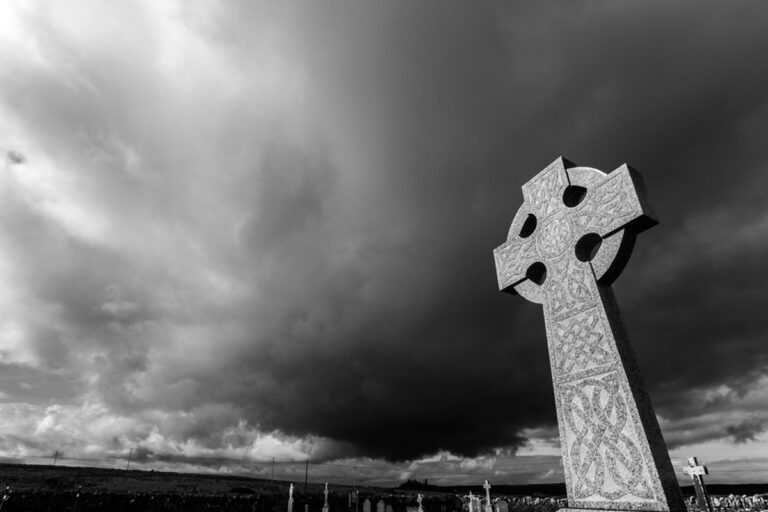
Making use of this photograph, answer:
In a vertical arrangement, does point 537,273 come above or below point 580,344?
above

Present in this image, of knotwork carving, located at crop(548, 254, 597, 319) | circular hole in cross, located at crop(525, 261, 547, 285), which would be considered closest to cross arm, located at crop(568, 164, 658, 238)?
knotwork carving, located at crop(548, 254, 597, 319)

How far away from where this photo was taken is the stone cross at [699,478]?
33.7 ft

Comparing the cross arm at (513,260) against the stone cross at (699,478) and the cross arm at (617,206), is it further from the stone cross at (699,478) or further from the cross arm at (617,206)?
the stone cross at (699,478)

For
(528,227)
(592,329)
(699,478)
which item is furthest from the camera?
(699,478)

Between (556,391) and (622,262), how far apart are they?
1.73 metres

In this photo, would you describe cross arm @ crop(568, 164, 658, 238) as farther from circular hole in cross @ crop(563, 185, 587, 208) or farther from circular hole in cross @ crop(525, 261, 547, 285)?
circular hole in cross @ crop(525, 261, 547, 285)

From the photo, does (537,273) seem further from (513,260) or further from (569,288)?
(569,288)

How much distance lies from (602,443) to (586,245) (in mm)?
2381

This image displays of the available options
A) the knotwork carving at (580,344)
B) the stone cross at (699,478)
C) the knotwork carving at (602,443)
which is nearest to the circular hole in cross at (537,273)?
the knotwork carving at (580,344)

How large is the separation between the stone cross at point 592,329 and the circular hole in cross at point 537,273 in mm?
15

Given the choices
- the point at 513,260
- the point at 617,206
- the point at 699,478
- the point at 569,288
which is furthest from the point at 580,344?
the point at 699,478

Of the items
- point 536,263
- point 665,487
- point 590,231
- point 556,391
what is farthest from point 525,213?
point 665,487

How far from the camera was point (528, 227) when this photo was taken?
253 inches

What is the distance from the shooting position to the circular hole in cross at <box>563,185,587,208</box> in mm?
5691
